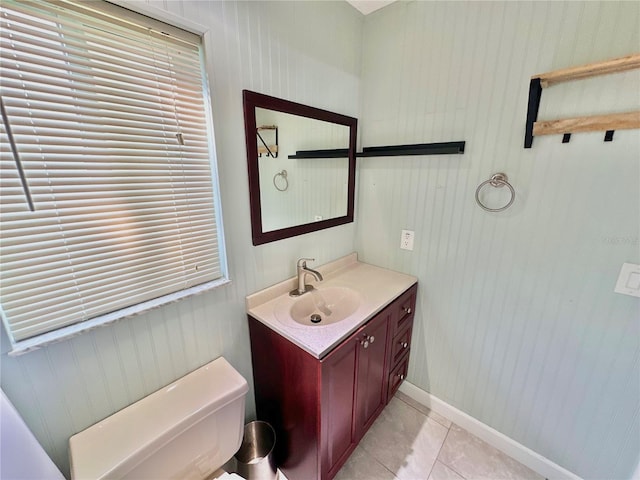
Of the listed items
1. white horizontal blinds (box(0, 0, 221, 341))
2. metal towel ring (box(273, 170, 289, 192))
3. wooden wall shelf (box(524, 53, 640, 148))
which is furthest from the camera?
metal towel ring (box(273, 170, 289, 192))

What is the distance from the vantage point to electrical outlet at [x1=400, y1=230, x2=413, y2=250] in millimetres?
1645

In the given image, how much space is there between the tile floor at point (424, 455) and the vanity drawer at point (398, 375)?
0.19 meters

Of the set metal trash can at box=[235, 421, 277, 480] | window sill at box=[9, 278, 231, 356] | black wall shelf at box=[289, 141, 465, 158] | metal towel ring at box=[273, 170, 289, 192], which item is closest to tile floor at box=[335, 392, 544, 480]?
metal trash can at box=[235, 421, 277, 480]

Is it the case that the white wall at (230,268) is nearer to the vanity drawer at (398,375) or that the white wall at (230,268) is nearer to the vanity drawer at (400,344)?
the vanity drawer at (400,344)

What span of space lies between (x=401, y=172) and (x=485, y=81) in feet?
1.91

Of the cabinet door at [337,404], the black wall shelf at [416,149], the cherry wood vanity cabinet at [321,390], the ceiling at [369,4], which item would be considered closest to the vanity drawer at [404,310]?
the cherry wood vanity cabinet at [321,390]

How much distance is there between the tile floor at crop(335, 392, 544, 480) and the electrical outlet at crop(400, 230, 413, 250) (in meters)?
1.13

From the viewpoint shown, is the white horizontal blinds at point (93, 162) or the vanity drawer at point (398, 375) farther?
the vanity drawer at point (398, 375)

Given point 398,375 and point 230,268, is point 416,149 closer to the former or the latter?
point 230,268

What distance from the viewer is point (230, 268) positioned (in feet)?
3.90

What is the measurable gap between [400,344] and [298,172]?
4.10 ft

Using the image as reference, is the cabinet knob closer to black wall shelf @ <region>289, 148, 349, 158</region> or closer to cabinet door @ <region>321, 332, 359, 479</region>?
cabinet door @ <region>321, 332, 359, 479</region>

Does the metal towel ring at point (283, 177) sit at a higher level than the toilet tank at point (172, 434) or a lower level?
higher

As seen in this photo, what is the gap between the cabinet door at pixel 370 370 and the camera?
1269 mm
